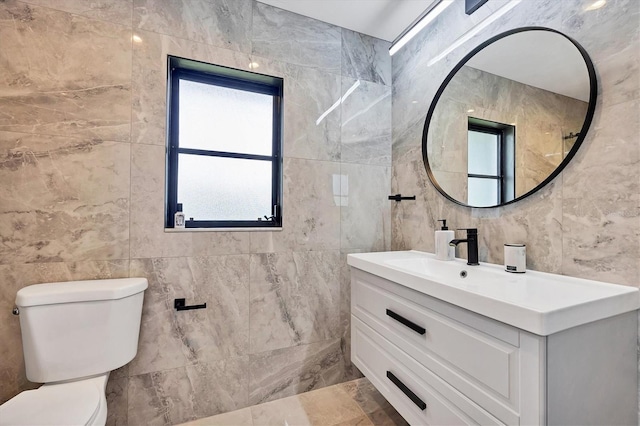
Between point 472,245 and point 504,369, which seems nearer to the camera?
point 504,369

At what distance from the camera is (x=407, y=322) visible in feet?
3.78

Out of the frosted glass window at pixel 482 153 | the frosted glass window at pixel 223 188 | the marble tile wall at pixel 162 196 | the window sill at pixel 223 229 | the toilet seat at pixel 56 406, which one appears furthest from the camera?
the frosted glass window at pixel 223 188

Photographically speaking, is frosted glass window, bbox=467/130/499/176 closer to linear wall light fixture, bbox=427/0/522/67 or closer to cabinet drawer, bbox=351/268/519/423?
linear wall light fixture, bbox=427/0/522/67

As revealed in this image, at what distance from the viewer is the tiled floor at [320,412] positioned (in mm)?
1493

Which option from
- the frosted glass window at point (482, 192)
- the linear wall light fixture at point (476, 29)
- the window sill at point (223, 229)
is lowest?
the window sill at point (223, 229)

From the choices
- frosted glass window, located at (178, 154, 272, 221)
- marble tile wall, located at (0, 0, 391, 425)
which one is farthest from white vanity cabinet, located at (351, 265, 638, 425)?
frosted glass window, located at (178, 154, 272, 221)

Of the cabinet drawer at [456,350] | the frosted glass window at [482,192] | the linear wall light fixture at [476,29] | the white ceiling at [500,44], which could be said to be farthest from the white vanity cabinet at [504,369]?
the linear wall light fixture at [476,29]

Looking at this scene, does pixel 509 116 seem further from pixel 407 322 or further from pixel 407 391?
pixel 407 391

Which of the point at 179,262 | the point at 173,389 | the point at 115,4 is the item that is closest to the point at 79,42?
the point at 115,4

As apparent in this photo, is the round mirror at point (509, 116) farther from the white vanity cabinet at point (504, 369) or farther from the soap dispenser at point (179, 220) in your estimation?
the soap dispenser at point (179, 220)

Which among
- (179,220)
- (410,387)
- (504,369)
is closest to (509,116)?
(504,369)

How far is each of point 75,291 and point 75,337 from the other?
7.5 inches

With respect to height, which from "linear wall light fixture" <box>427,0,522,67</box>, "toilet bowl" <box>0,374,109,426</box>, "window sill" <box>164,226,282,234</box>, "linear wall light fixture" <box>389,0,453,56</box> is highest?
"linear wall light fixture" <box>389,0,453,56</box>

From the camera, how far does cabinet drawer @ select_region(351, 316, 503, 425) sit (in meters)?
0.93
